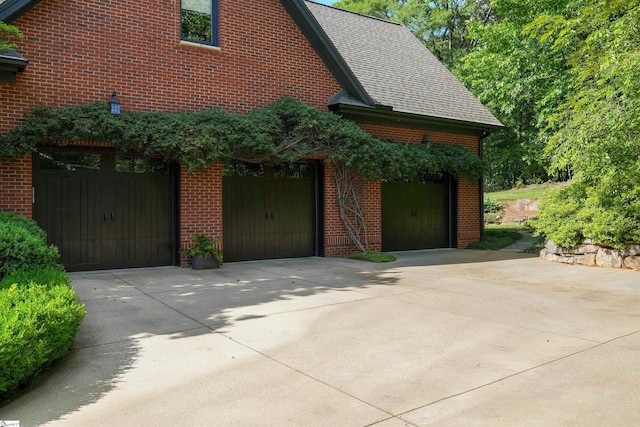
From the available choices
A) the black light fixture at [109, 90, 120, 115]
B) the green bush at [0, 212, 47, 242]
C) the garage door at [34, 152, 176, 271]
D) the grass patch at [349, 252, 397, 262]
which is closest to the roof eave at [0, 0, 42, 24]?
the black light fixture at [109, 90, 120, 115]

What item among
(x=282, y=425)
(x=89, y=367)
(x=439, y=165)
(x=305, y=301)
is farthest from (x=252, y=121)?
(x=282, y=425)

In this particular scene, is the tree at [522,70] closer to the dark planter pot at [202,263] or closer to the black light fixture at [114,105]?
the dark planter pot at [202,263]

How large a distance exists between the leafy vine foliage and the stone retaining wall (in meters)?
3.66

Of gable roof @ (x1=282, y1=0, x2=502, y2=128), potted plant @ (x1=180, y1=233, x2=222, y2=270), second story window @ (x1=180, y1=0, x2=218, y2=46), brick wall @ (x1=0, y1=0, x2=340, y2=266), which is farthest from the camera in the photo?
gable roof @ (x1=282, y1=0, x2=502, y2=128)

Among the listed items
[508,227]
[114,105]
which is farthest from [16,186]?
[508,227]

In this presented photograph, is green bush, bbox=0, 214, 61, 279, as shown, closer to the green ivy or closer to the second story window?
the green ivy

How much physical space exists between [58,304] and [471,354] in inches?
148

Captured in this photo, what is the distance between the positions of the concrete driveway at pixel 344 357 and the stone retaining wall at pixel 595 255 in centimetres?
230

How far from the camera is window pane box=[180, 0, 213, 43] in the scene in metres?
10.3

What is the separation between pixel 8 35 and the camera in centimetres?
819

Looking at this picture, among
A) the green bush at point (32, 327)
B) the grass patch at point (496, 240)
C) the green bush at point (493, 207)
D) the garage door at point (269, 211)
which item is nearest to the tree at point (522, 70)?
the grass patch at point (496, 240)

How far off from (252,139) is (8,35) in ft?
14.8

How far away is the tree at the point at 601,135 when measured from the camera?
26.8 ft

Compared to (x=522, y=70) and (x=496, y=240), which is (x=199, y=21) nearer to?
(x=496, y=240)
